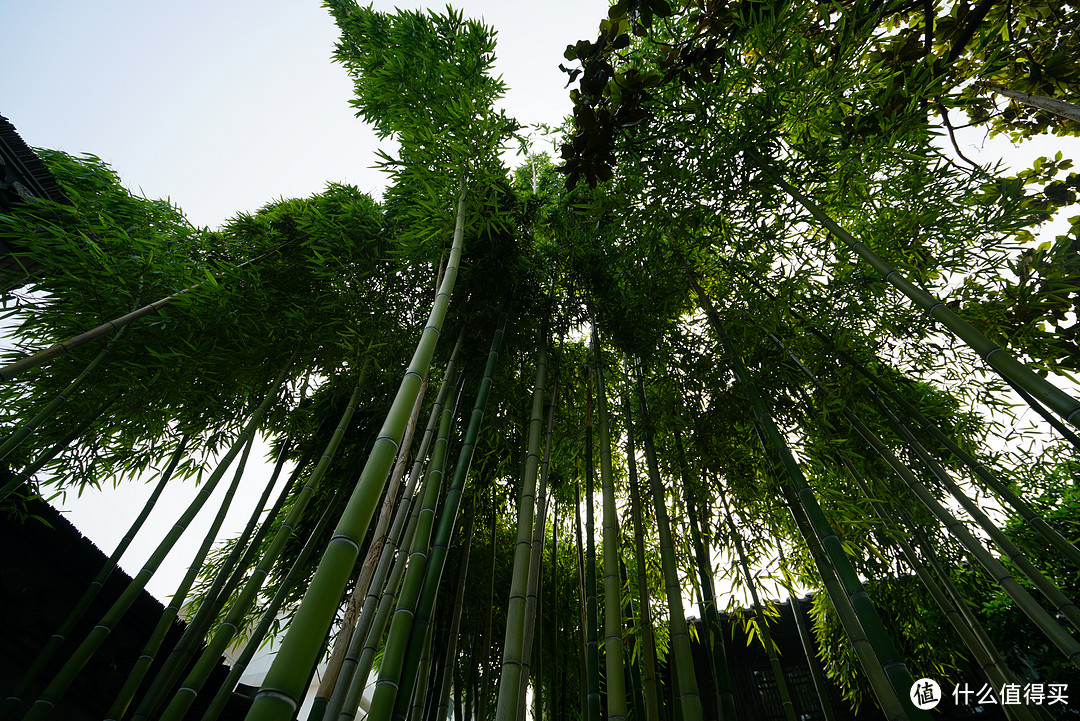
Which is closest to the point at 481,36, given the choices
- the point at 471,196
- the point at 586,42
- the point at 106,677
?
the point at 586,42

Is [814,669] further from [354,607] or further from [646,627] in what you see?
[354,607]

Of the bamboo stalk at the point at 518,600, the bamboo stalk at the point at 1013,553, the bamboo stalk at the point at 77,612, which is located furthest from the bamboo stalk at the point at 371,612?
the bamboo stalk at the point at 1013,553

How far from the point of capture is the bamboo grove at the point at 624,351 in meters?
1.94

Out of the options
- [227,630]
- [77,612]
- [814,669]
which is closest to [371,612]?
[227,630]

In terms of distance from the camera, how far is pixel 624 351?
3.14 m

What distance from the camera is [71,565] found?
7.91 ft

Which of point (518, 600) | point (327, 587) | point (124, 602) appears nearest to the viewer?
point (327, 587)

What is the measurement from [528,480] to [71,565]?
2369 mm

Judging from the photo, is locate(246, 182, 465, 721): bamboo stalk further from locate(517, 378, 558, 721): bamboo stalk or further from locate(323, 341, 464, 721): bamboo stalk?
locate(517, 378, 558, 721): bamboo stalk

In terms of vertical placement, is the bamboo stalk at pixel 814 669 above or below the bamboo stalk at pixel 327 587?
above

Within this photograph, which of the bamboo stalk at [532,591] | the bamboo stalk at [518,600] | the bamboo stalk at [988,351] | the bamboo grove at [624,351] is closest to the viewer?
the bamboo stalk at [988,351]

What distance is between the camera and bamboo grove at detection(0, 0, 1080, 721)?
194cm

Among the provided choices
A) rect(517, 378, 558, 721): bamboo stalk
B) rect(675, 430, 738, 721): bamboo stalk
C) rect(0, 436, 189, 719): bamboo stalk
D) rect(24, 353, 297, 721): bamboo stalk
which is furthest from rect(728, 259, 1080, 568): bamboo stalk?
rect(0, 436, 189, 719): bamboo stalk

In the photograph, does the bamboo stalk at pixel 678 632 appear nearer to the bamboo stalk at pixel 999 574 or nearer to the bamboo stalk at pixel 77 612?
the bamboo stalk at pixel 999 574
